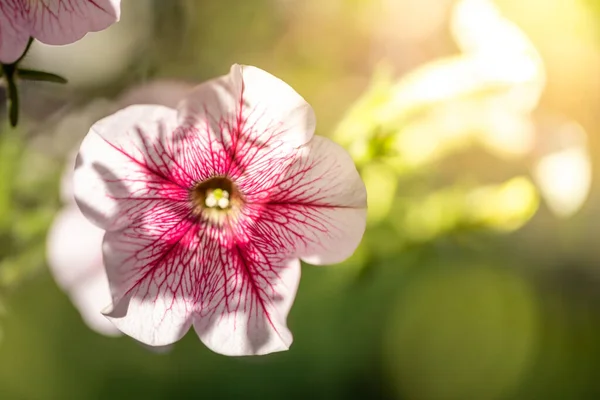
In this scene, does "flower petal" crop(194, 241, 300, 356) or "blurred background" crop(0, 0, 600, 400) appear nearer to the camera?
"flower petal" crop(194, 241, 300, 356)

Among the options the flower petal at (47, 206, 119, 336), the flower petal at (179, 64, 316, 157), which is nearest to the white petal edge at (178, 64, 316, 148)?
the flower petal at (179, 64, 316, 157)

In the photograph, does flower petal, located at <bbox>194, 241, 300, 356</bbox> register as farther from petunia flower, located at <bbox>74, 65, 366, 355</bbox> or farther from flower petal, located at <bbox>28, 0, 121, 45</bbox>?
flower petal, located at <bbox>28, 0, 121, 45</bbox>

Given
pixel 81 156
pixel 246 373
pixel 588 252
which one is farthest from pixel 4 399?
pixel 588 252

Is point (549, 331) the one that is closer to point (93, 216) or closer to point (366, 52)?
point (366, 52)

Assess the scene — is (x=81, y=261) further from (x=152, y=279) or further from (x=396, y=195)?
(x=396, y=195)

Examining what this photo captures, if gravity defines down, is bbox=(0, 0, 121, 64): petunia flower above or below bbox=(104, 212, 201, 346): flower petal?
above

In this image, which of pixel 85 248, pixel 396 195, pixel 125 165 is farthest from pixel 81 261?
pixel 396 195

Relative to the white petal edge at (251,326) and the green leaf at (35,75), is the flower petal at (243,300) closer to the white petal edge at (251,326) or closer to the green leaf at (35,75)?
the white petal edge at (251,326)
